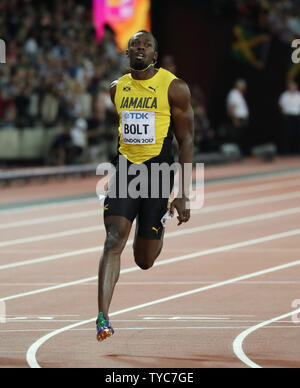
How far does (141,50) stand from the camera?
27.0 ft

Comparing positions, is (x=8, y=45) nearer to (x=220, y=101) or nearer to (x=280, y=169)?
(x=280, y=169)

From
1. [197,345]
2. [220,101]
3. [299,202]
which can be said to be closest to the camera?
[197,345]

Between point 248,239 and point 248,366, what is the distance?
730cm

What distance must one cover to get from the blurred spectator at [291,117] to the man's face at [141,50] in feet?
69.7

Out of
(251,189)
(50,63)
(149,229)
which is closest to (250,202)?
(251,189)

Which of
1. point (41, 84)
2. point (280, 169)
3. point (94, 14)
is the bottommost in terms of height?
point (280, 169)

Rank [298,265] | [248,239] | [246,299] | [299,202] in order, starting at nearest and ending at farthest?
1. [246,299]
2. [298,265]
3. [248,239]
4. [299,202]

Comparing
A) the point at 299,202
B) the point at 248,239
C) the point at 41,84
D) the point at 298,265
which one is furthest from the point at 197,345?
the point at 41,84

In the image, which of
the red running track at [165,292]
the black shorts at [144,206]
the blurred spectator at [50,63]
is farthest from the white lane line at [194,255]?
the blurred spectator at [50,63]

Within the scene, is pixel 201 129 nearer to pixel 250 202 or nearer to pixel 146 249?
pixel 250 202

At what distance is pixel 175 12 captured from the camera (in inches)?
1187

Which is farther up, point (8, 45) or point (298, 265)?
point (8, 45)

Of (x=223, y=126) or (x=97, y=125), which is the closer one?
(x=97, y=125)

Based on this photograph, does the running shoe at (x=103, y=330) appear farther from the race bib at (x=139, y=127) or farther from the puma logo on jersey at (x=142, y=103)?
the puma logo on jersey at (x=142, y=103)
